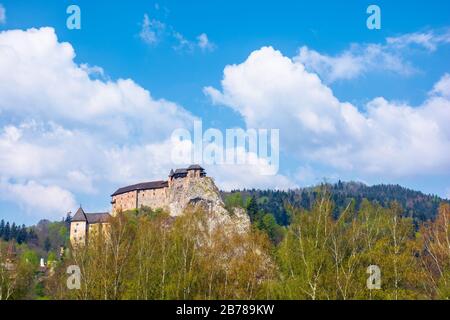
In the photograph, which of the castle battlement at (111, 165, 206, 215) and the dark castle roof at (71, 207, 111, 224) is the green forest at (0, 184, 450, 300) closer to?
the castle battlement at (111, 165, 206, 215)

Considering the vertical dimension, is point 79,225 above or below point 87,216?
below

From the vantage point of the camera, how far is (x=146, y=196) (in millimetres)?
128375

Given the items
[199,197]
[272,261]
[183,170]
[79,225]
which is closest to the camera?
[272,261]

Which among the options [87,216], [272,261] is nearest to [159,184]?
[87,216]

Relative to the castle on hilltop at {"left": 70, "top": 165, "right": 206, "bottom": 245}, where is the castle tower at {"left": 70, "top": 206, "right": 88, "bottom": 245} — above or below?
below

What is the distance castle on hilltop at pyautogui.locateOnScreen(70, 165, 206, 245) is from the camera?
12000cm

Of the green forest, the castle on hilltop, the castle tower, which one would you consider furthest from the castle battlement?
the green forest

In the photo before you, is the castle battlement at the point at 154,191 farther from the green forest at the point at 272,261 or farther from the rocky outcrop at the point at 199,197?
the green forest at the point at 272,261

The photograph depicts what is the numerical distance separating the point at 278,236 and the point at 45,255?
63155mm

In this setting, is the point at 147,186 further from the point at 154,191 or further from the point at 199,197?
the point at 199,197

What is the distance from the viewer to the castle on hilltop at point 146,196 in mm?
120000

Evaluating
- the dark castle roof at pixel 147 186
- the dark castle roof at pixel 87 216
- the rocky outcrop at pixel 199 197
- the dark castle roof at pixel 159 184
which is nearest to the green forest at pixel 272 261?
the rocky outcrop at pixel 199 197
